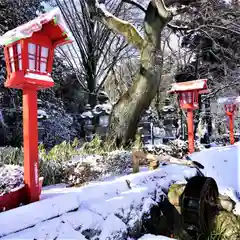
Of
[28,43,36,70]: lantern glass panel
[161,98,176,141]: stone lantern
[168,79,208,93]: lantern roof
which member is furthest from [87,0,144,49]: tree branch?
[161,98,176,141]: stone lantern

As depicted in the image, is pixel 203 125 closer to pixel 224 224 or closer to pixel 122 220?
pixel 224 224

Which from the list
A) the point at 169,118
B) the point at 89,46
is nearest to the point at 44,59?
the point at 89,46

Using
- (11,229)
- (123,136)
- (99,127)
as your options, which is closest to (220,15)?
(123,136)

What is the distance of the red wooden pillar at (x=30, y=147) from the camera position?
298 centimetres

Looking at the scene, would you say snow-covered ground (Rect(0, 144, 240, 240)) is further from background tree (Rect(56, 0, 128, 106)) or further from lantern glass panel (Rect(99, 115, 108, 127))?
background tree (Rect(56, 0, 128, 106))

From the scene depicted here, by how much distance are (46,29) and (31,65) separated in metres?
0.45

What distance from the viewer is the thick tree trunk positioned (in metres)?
6.82

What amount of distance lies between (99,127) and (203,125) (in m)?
5.34

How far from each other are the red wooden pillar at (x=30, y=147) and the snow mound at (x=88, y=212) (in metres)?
0.20

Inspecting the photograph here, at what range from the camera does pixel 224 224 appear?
4184 millimetres

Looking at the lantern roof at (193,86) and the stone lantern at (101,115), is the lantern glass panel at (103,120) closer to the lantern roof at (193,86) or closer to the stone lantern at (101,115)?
the stone lantern at (101,115)

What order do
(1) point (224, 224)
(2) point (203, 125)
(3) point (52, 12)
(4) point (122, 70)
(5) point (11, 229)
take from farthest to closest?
1. (4) point (122, 70)
2. (2) point (203, 125)
3. (1) point (224, 224)
4. (3) point (52, 12)
5. (5) point (11, 229)

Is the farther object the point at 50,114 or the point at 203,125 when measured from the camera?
the point at 203,125

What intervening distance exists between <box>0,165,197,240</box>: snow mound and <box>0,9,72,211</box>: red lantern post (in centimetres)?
29
